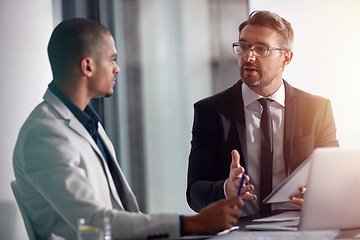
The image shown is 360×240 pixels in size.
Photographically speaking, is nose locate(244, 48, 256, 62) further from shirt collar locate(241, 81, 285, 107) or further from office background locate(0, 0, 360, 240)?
office background locate(0, 0, 360, 240)

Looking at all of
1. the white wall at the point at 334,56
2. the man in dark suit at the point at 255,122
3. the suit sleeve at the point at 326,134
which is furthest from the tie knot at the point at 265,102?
the white wall at the point at 334,56

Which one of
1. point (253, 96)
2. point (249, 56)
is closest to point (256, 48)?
point (249, 56)

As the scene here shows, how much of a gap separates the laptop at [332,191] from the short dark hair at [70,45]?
85cm

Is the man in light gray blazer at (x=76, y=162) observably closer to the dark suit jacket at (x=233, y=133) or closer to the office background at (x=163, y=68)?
the office background at (x=163, y=68)

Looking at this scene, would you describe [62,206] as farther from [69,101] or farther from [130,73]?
[130,73]

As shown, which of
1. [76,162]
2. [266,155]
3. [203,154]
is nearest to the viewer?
[76,162]

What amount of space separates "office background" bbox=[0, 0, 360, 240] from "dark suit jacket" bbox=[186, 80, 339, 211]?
68 cm

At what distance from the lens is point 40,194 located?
1780 mm

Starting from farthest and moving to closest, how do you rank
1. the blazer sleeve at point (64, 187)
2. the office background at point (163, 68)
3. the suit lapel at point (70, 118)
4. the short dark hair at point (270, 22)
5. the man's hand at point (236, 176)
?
the short dark hair at point (270, 22) → the office background at point (163, 68) → the man's hand at point (236, 176) → the suit lapel at point (70, 118) → the blazer sleeve at point (64, 187)

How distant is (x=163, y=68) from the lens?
460 centimetres

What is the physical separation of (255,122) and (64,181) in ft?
4.18

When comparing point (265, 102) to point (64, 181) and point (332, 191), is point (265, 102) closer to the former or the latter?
point (332, 191)

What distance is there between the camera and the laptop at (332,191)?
64.6 inches

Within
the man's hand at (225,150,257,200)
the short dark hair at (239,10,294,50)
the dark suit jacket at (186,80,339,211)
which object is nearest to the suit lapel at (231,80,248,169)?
the dark suit jacket at (186,80,339,211)
